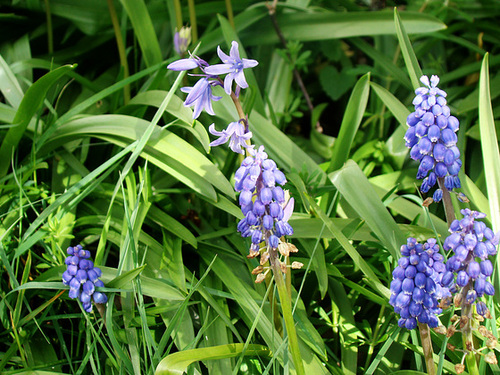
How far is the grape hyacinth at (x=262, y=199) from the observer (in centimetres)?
171

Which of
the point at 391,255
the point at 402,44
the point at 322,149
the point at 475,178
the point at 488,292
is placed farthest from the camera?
the point at 322,149

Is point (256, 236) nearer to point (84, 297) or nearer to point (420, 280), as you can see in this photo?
point (420, 280)

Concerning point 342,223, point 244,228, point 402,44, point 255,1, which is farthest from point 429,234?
point 255,1

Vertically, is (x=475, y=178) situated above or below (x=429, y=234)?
above

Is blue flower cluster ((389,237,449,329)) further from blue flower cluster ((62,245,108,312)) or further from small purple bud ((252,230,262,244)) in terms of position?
blue flower cluster ((62,245,108,312))

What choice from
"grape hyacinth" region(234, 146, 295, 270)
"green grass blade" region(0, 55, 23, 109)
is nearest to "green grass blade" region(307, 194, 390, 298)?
"grape hyacinth" region(234, 146, 295, 270)

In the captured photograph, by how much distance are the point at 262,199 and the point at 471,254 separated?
0.71m

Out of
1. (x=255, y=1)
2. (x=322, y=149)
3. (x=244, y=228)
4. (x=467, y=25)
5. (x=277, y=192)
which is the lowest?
(x=244, y=228)

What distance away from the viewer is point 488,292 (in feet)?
5.52

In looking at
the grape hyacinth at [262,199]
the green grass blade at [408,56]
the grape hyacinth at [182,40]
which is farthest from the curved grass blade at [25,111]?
the green grass blade at [408,56]

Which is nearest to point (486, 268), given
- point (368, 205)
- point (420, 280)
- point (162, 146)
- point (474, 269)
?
point (474, 269)

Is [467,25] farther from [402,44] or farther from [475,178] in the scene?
[402,44]

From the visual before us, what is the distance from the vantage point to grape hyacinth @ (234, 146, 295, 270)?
1.71m

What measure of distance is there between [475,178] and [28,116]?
279 centimetres
